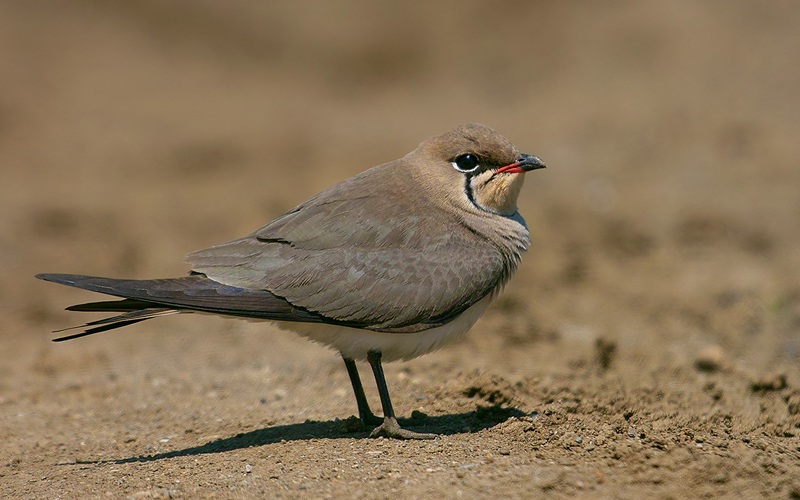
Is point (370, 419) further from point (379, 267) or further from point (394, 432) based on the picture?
point (379, 267)

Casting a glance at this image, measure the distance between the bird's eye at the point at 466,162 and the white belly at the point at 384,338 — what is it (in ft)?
3.02

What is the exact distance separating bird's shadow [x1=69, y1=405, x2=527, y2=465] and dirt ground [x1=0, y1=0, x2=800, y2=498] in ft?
0.10

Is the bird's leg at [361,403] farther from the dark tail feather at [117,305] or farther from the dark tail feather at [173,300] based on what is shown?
the dark tail feather at [117,305]

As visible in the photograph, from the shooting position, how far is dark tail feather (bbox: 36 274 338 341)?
5.65 metres

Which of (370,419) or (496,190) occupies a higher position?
(496,190)

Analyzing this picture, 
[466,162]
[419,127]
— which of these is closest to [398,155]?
[419,127]

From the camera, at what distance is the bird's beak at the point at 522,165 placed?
6387 mm

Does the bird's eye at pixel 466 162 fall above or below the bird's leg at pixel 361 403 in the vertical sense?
above

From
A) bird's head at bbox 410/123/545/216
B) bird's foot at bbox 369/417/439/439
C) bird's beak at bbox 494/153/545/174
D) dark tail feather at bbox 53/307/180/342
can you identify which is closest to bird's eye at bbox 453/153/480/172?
bird's head at bbox 410/123/545/216

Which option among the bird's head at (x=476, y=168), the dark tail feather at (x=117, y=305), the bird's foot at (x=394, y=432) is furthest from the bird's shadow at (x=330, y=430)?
the bird's head at (x=476, y=168)

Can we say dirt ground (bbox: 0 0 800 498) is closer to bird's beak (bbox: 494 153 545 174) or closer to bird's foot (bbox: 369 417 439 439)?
bird's foot (bbox: 369 417 439 439)

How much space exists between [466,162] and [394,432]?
6.29ft

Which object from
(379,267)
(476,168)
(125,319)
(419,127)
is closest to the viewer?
(125,319)

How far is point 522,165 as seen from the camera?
6410 millimetres
